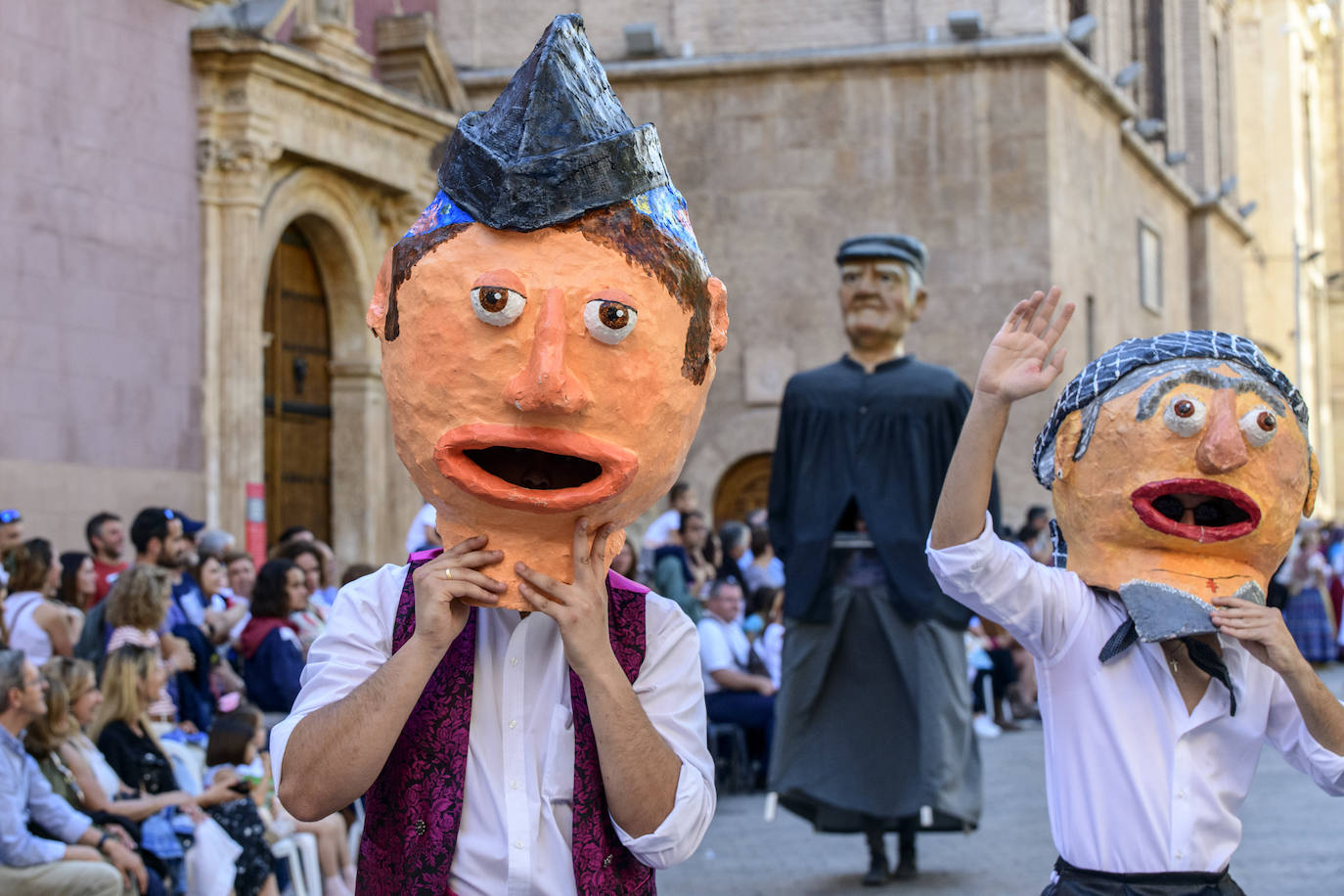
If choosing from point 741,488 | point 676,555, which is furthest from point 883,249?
point 741,488

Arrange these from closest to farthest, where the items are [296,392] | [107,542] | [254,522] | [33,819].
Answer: [33,819], [107,542], [254,522], [296,392]

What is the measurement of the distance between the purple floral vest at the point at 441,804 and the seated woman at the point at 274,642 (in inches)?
184

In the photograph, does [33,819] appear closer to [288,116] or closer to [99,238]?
[99,238]

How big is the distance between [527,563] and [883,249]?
13.6 feet

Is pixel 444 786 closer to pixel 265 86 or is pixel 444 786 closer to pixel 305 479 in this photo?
pixel 265 86

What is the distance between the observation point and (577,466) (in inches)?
117

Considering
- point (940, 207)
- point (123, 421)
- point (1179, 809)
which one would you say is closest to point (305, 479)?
point (123, 421)

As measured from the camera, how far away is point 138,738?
642 centimetres

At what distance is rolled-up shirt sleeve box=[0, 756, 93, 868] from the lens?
552cm

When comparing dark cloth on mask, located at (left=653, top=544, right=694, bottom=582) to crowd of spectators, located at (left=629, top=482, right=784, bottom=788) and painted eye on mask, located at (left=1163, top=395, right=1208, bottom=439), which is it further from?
painted eye on mask, located at (left=1163, top=395, right=1208, bottom=439)

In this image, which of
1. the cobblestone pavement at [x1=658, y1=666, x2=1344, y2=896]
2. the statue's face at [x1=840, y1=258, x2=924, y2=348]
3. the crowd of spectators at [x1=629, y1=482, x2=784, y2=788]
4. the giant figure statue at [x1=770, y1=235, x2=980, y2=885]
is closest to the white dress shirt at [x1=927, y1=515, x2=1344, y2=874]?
the giant figure statue at [x1=770, y1=235, x2=980, y2=885]

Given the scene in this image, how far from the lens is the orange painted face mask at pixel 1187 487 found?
136 inches

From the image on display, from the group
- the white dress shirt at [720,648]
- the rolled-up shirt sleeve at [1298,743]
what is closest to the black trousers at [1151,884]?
the rolled-up shirt sleeve at [1298,743]

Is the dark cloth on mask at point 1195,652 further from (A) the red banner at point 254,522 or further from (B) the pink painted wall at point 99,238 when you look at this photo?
Answer: (A) the red banner at point 254,522
